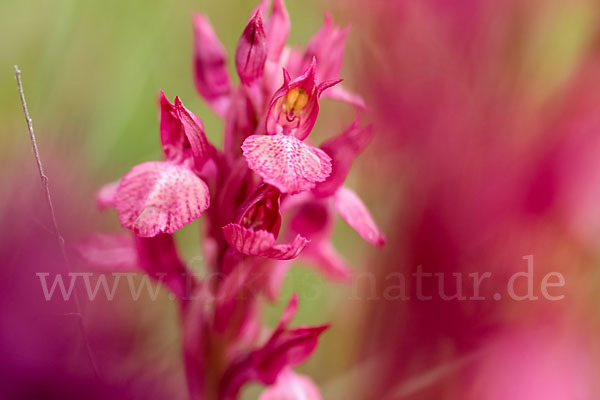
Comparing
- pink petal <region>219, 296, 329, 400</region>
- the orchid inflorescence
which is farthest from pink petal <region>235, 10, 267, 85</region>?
pink petal <region>219, 296, 329, 400</region>

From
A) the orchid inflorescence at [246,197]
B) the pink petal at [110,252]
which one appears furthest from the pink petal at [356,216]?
the pink petal at [110,252]

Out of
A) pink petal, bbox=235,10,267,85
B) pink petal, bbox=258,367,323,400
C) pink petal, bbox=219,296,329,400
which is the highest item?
pink petal, bbox=235,10,267,85

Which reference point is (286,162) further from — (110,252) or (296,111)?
(110,252)

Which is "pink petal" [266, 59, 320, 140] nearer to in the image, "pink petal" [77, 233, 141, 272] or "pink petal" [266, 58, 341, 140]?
"pink petal" [266, 58, 341, 140]

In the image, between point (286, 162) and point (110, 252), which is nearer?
point (286, 162)

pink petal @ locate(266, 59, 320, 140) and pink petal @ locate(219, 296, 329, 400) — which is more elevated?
pink petal @ locate(266, 59, 320, 140)

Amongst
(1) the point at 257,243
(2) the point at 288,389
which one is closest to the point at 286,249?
(1) the point at 257,243

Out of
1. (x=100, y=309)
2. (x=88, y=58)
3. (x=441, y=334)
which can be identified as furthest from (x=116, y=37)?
(x=441, y=334)

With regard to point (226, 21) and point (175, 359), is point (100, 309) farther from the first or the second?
point (226, 21)
